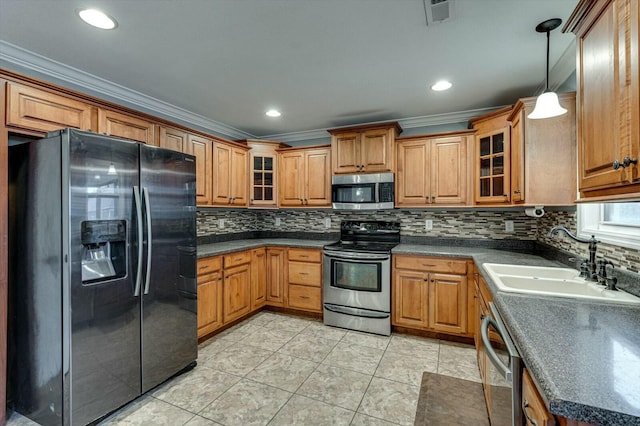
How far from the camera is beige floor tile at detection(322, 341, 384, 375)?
2525mm

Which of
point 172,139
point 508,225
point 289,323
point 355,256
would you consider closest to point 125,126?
point 172,139

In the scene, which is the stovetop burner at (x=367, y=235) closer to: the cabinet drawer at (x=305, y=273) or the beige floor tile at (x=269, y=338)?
the cabinet drawer at (x=305, y=273)

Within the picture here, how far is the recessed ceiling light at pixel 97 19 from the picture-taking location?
5.44 feet

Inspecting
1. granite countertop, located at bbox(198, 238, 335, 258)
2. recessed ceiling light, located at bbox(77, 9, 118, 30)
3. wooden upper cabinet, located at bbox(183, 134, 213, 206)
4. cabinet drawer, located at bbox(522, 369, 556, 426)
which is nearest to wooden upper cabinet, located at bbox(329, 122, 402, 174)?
granite countertop, located at bbox(198, 238, 335, 258)

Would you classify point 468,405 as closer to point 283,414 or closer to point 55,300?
point 283,414

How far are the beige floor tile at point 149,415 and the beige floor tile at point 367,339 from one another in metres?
1.62

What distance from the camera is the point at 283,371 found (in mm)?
2463

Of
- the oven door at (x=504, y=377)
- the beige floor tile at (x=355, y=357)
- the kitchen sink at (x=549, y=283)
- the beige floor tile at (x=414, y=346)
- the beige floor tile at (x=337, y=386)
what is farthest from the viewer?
the beige floor tile at (x=414, y=346)

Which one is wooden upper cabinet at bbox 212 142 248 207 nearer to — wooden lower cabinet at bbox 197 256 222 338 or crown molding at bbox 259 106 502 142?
wooden lower cabinet at bbox 197 256 222 338

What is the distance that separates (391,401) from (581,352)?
4.92 feet

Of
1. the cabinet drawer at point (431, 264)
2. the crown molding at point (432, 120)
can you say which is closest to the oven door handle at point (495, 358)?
the cabinet drawer at point (431, 264)

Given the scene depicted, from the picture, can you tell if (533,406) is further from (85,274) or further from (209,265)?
(209,265)

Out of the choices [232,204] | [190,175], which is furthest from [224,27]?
[232,204]

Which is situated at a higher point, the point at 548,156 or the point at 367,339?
the point at 548,156
